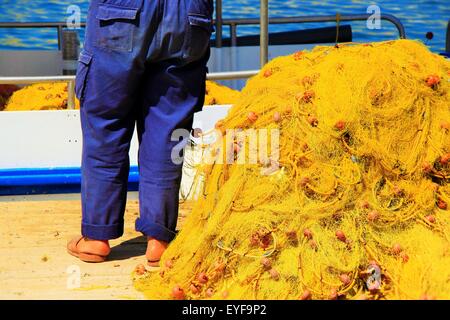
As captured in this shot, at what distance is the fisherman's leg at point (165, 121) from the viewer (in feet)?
12.6

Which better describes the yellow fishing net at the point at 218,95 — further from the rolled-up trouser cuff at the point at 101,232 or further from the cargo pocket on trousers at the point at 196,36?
the rolled-up trouser cuff at the point at 101,232

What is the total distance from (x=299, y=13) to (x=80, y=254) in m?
17.4

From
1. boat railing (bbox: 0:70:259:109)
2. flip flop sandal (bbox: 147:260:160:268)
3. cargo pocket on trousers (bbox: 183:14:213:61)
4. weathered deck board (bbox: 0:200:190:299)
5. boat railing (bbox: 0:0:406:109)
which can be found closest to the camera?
weathered deck board (bbox: 0:200:190:299)

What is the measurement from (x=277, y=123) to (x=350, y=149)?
0.35 m

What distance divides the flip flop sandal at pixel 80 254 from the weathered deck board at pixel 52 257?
1.2 inches

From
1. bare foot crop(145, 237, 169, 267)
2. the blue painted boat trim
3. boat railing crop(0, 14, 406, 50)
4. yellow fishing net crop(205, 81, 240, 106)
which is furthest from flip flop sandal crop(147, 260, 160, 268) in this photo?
boat railing crop(0, 14, 406, 50)

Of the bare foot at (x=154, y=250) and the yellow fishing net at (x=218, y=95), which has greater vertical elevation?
the yellow fishing net at (x=218, y=95)

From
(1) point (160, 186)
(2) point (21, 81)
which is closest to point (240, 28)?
(2) point (21, 81)

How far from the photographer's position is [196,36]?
3.80m

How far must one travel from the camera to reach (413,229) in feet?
11.3

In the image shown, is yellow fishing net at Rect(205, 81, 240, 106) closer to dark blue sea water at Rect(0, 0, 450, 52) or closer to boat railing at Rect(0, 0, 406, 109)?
boat railing at Rect(0, 0, 406, 109)

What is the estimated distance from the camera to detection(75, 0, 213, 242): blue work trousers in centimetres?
371

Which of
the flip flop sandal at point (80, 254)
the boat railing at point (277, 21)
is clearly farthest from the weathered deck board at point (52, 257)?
the boat railing at point (277, 21)

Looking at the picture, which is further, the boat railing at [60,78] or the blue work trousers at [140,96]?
the boat railing at [60,78]
